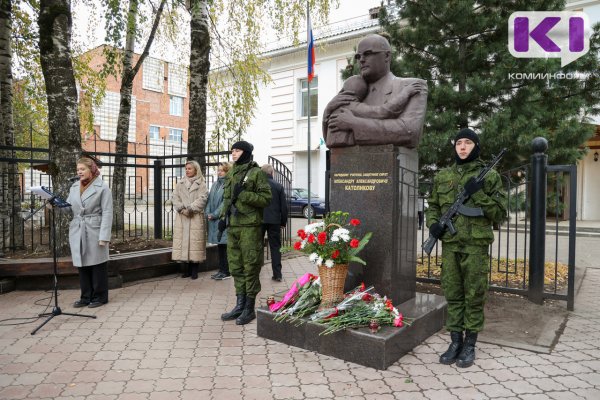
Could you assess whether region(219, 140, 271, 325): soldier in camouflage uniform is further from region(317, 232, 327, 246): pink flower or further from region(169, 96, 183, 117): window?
region(169, 96, 183, 117): window

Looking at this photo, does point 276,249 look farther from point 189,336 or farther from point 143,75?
point 143,75

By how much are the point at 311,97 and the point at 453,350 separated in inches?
761

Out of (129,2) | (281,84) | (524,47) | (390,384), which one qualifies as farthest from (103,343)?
(281,84)

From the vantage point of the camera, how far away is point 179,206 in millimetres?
7020

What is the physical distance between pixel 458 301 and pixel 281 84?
2044 centimetres

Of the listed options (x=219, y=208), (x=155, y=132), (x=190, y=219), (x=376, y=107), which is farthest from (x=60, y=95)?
(x=155, y=132)

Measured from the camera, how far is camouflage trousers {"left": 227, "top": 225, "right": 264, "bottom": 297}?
4.82m

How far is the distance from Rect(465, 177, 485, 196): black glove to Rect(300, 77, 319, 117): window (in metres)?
18.6

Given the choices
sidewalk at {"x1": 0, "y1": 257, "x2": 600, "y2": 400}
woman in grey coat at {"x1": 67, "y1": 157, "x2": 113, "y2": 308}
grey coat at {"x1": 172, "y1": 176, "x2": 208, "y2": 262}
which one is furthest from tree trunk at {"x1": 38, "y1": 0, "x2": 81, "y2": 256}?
sidewalk at {"x1": 0, "y1": 257, "x2": 600, "y2": 400}

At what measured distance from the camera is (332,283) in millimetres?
4152

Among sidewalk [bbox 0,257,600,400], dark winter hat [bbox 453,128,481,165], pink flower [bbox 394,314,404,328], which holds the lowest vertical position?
sidewalk [bbox 0,257,600,400]

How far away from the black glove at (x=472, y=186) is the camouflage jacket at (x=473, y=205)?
73 millimetres

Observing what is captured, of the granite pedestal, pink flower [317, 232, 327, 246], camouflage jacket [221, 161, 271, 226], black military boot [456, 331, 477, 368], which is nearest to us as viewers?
black military boot [456, 331, 477, 368]

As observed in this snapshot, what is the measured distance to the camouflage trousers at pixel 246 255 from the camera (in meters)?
4.82
